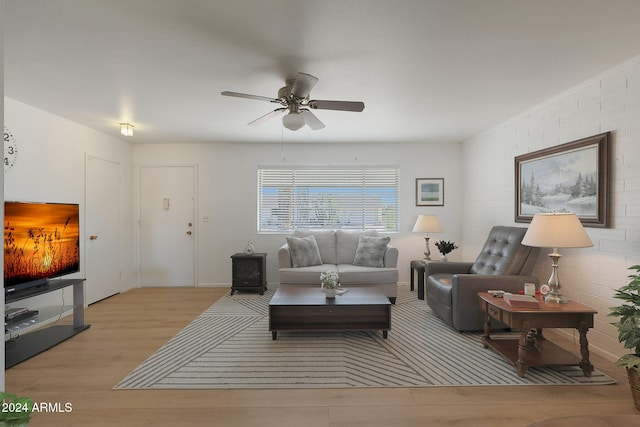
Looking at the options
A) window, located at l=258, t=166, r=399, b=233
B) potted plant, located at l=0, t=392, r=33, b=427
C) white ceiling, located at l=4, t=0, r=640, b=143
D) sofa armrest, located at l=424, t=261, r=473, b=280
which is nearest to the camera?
potted plant, located at l=0, t=392, r=33, b=427

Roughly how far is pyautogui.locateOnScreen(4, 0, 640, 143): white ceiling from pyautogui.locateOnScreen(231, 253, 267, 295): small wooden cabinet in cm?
224

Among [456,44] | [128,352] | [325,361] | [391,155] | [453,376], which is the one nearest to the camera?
[456,44]

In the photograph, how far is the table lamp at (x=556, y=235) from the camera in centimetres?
240

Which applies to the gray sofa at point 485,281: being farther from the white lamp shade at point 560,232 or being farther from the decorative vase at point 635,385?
the decorative vase at point 635,385

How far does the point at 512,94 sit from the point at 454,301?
2.14m

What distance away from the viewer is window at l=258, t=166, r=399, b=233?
5.38 m

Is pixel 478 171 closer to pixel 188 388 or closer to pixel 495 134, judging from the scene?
pixel 495 134

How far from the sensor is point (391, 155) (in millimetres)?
5363

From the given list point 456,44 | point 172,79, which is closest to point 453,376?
point 456,44

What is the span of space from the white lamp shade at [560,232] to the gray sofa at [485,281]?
29.5 inches

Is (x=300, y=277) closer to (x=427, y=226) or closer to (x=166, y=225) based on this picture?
(x=427, y=226)

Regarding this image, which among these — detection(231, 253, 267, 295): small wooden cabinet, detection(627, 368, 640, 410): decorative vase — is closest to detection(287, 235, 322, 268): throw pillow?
detection(231, 253, 267, 295): small wooden cabinet

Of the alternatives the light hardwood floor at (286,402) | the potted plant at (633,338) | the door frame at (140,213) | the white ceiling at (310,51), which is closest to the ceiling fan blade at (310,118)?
the white ceiling at (310,51)

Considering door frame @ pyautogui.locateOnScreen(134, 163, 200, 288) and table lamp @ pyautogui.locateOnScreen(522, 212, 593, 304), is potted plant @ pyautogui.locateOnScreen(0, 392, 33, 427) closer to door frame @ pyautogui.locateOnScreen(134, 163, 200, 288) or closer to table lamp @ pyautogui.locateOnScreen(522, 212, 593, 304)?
table lamp @ pyautogui.locateOnScreen(522, 212, 593, 304)
